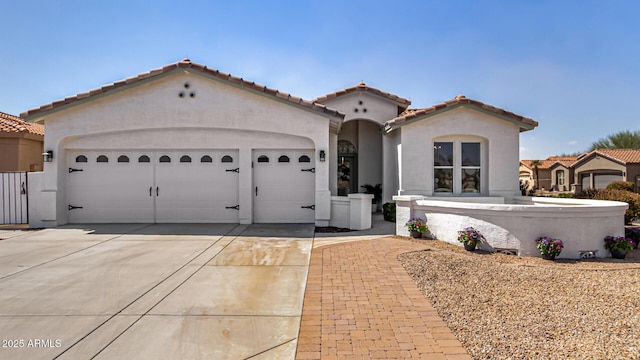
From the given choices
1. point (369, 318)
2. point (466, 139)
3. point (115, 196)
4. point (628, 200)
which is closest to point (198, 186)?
point (115, 196)

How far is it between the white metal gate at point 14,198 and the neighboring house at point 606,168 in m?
43.0

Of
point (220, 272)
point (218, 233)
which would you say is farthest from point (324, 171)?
point (220, 272)

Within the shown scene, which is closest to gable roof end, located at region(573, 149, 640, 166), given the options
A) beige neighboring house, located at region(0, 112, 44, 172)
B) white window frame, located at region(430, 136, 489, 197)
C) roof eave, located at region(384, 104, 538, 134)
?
roof eave, located at region(384, 104, 538, 134)

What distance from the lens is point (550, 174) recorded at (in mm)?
44875

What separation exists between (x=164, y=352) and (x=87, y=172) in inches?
403

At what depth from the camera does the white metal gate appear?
10641 mm

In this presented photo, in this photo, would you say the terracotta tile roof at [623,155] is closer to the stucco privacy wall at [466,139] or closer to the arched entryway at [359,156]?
the stucco privacy wall at [466,139]

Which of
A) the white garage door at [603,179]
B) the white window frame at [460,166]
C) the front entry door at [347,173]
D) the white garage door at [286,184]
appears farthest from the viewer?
the white garage door at [603,179]

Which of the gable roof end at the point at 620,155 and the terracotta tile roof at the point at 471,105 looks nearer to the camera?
the terracotta tile roof at the point at 471,105

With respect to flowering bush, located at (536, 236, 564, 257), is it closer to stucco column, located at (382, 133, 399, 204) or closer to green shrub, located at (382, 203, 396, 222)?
green shrub, located at (382, 203, 396, 222)

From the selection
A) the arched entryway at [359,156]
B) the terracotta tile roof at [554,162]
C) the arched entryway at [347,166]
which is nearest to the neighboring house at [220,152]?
the arched entryway at [359,156]

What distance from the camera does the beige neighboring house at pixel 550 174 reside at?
40.3 metres

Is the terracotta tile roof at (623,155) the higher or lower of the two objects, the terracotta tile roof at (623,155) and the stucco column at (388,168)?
the higher

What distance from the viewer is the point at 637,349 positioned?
3.32 meters
